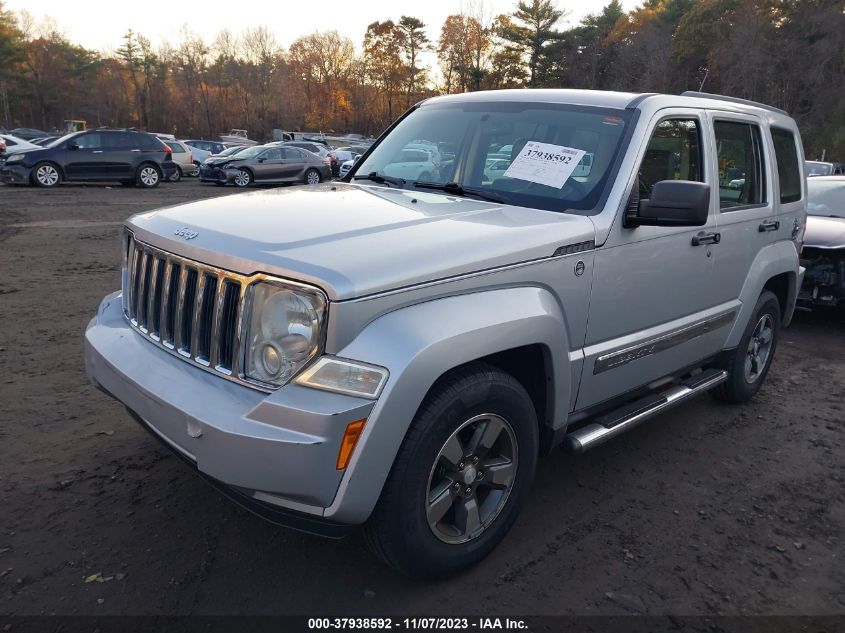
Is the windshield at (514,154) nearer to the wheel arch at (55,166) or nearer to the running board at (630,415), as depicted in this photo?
the running board at (630,415)

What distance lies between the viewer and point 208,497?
10.7ft

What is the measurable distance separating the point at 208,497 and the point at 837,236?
6743 millimetres

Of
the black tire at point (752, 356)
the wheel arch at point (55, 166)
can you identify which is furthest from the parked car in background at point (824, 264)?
the wheel arch at point (55, 166)

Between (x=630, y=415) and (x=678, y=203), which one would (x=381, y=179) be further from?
(x=630, y=415)

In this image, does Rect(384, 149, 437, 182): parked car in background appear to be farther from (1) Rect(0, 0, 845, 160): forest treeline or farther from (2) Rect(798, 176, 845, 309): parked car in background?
(1) Rect(0, 0, 845, 160): forest treeline

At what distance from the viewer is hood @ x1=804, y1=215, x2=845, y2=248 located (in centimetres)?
677

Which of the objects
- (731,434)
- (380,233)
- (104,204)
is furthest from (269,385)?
→ (104,204)

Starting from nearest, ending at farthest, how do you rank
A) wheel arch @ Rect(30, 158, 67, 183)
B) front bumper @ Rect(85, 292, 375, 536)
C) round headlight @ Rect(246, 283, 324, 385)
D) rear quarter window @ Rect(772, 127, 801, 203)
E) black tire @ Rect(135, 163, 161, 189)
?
front bumper @ Rect(85, 292, 375, 536), round headlight @ Rect(246, 283, 324, 385), rear quarter window @ Rect(772, 127, 801, 203), wheel arch @ Rect(30, 158, 67, 183), black tire @ Rect(135, 163, 161, 189)

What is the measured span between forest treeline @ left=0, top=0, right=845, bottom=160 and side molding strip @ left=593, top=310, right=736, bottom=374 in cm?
4717

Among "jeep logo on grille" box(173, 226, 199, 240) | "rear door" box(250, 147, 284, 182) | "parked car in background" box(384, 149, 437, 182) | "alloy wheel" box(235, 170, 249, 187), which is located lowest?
"alloy wheel" box(235, 170, 249, 187)

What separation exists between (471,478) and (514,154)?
69.7 inches

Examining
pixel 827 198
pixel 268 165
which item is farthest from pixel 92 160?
pixel 827 198

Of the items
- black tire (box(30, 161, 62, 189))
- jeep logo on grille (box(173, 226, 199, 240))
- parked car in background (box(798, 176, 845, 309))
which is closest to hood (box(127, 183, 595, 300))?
jeep logo on grille (box(173, 226, 199, 240))

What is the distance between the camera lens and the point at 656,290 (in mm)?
3434
